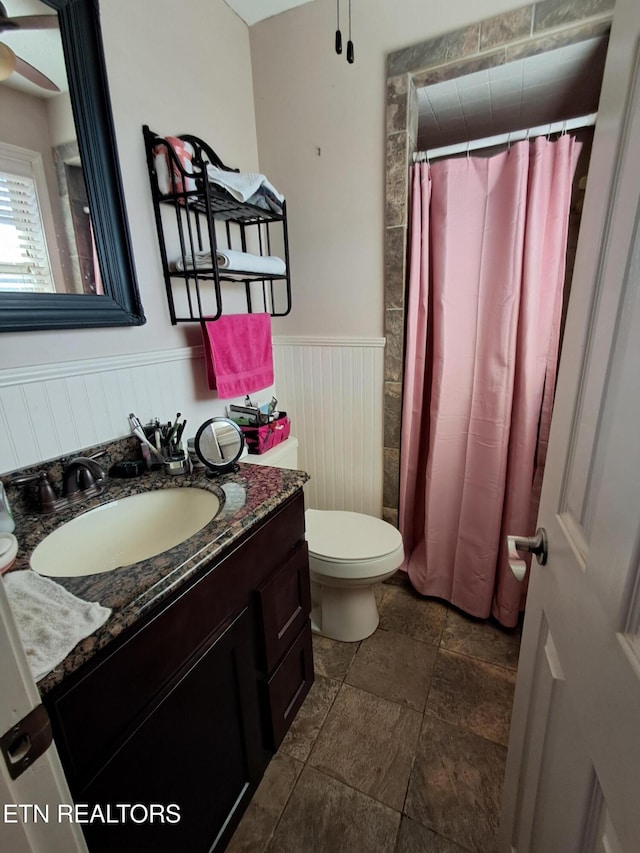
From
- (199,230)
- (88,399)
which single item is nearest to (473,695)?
(88,399)

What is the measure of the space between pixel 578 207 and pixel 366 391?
3.66 feet

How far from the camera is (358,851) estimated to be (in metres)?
1.01

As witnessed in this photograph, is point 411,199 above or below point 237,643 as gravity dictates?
above

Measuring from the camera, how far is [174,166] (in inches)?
48.6

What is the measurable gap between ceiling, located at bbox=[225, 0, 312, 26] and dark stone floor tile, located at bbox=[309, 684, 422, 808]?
2.65m

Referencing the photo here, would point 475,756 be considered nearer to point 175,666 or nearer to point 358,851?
point 358,851

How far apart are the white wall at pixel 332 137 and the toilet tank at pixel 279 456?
571mm

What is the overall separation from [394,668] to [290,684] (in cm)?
50

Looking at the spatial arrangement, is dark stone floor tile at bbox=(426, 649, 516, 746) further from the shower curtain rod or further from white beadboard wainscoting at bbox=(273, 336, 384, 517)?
the shower curtain rod

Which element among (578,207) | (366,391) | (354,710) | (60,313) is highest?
(578,207)

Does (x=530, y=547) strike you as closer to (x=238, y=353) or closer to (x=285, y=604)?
(x=285, y=604)

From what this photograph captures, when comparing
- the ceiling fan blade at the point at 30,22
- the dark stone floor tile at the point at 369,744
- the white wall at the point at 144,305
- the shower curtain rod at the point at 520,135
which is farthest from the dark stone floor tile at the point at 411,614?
the ceiling fan blade at the point at 30,22

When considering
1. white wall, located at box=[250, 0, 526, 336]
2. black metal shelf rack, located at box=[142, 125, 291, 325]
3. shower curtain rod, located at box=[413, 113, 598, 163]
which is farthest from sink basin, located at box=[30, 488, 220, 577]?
shower curtain rod, located at box=[413, 113, 598, 163]

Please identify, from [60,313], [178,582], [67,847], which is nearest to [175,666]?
[178,582]
